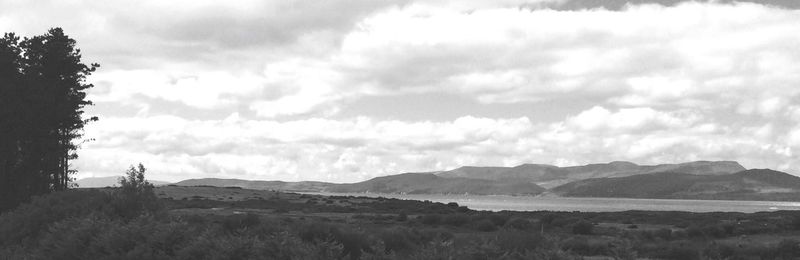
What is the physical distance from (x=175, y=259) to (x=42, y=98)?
27.6 meters

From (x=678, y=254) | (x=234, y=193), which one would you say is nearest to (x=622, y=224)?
(x=678, y=254)

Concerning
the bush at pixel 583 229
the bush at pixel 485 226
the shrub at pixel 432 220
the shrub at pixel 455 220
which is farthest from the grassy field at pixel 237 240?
the shrub at pixel 432 220

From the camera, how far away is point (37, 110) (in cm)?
3950

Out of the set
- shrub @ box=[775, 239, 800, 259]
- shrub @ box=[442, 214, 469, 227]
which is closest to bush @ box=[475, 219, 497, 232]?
shrub @ box=[442, 214, 469, 227]

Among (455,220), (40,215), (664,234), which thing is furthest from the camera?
(455,220)

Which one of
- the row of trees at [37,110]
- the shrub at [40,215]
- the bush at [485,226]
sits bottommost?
the bush at [485,226]

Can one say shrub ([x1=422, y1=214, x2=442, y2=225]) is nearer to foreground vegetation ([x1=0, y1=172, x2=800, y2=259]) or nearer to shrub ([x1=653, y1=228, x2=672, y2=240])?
foreground vegetation ([x1=0, y1=172, x2=800, y2=259])

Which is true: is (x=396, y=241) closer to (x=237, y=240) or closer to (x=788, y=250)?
(x=237, y=240)

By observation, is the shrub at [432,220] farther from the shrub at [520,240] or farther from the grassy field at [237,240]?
the shrub at [520,240]

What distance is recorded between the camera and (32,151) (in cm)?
4053

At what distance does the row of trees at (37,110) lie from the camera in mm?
38406

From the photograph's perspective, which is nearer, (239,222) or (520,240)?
(520,240)

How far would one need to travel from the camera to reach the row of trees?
126 ft

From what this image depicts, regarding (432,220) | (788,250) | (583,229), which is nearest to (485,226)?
(583,229)
